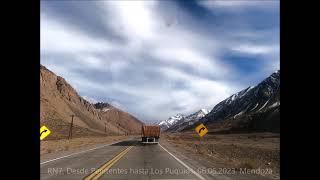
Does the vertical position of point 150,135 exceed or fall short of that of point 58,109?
it falls short

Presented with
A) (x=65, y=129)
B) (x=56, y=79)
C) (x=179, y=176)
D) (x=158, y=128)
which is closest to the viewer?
A: (x=179, y=176)

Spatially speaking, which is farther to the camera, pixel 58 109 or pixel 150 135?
pixel 58 109

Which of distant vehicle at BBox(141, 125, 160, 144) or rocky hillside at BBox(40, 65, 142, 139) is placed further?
rocky hillside at BBox(40, 65, 142, 139)

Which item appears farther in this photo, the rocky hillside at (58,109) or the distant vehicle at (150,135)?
the rocky hillside at (58,109)

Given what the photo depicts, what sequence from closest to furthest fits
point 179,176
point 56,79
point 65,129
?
point 179,176 → point 65,129 → point 56,79
